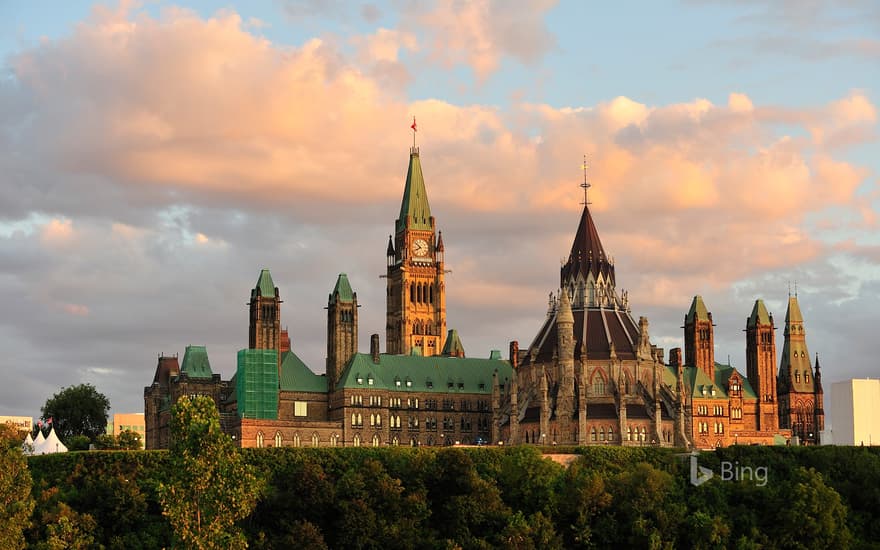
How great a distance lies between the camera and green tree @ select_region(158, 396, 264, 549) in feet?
349

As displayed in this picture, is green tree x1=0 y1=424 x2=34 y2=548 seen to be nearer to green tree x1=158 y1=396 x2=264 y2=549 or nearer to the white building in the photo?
green tree x1=158 y1=396 x2=264 y2=549

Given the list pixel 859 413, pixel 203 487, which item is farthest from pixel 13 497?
pixel 859 413

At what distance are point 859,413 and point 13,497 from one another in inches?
4444

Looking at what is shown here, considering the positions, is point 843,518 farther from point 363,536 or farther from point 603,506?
point 363,536

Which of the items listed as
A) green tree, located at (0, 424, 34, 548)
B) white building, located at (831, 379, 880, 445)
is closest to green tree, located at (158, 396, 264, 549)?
green tree, located at (0, 424, 34, 548)

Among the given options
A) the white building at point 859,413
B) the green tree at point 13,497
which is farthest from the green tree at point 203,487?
the white building at point 859,413

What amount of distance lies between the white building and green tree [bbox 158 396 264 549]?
10646cm

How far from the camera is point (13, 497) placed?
391 feet

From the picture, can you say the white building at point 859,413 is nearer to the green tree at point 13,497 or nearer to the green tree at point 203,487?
the green tree at point 203,487

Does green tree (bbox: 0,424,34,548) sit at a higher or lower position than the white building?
lower

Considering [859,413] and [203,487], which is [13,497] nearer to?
[203,487]

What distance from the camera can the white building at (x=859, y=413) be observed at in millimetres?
195500

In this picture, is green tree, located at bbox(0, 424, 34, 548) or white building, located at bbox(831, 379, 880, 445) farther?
white building, located at bbox(831, 379, 880, 445)

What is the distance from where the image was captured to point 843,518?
14250cm
